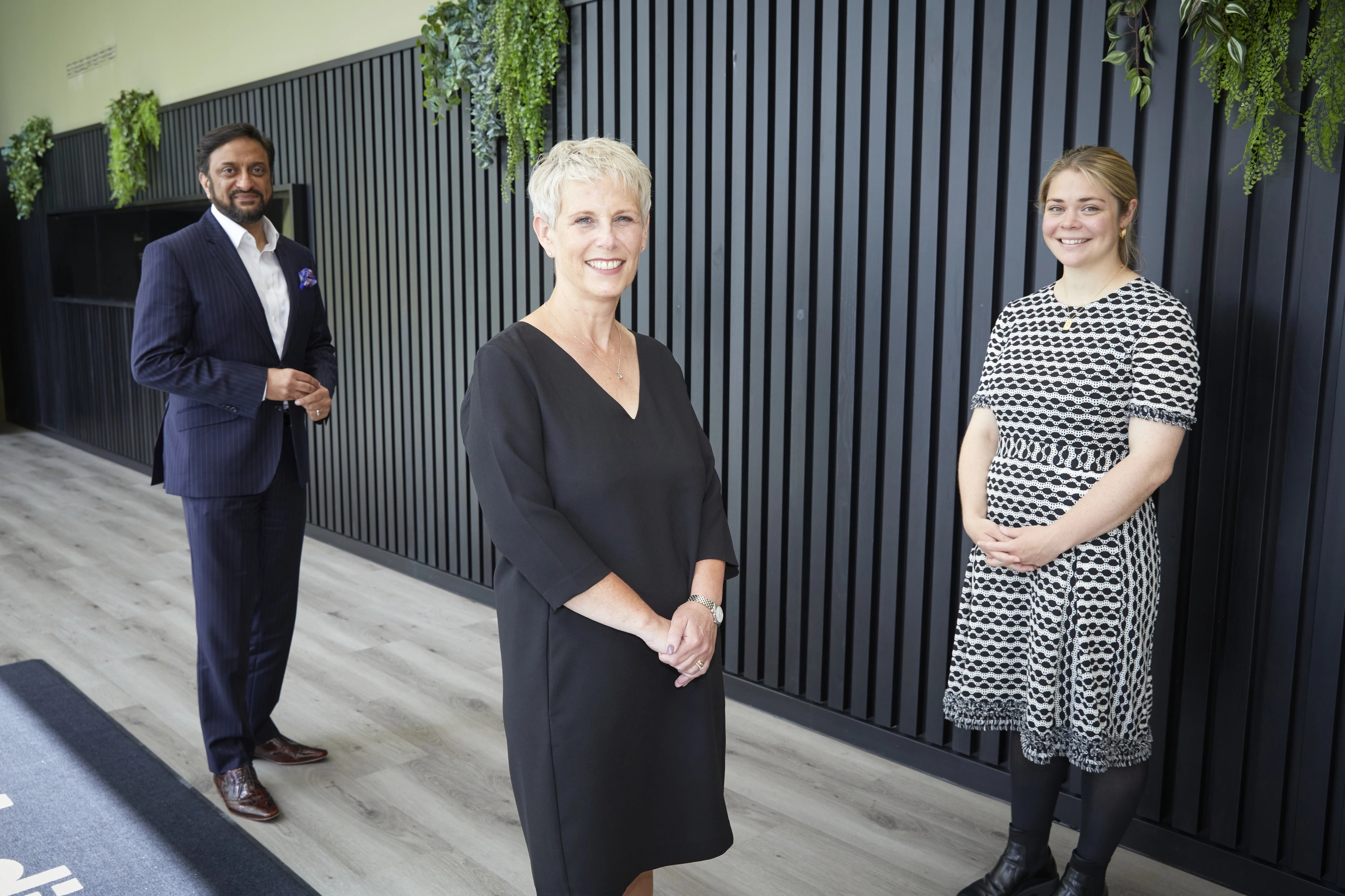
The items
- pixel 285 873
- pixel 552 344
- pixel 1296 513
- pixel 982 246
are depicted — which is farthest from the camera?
pixel 982 246

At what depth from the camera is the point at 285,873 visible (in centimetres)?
254

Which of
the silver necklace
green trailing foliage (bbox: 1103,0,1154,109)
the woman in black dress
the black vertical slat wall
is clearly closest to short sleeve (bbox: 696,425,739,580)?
the woman in black dress

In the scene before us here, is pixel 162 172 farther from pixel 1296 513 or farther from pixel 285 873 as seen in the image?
pixel 1296 513

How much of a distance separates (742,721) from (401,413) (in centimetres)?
264

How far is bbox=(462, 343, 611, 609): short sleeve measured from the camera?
5.23 ft

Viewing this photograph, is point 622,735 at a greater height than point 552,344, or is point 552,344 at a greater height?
point 552,344

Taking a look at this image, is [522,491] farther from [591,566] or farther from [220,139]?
[220,139]

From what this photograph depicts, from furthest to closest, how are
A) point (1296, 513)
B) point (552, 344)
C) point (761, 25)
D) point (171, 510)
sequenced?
point (171, 510)
point (761, 25)
point (1296, 513)
point (552, 344)

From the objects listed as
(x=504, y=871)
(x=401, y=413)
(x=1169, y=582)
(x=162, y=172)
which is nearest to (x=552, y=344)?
(x=504, y=871)

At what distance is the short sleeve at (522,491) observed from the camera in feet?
5.23

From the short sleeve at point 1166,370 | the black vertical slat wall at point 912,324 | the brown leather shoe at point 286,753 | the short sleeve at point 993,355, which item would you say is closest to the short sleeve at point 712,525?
the short sleeve at point 993,355

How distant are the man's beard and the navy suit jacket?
40 mm

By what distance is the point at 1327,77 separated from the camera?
6.98ft

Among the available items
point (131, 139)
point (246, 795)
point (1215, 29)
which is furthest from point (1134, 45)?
point (131, 139)
